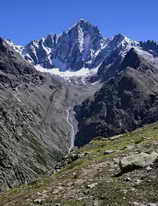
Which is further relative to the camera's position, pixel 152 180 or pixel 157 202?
pixel 152 180

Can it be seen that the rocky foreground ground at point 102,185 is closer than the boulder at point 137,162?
Yes

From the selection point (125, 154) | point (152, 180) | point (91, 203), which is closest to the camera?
point (91, 203)

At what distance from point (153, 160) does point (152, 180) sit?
258cm

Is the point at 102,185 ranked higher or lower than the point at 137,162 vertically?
lower

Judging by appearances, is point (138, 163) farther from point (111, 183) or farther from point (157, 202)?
point (157, 202)

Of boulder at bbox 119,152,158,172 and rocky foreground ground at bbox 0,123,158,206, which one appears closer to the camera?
rocky foreground ground at bbox 0,123,158,206

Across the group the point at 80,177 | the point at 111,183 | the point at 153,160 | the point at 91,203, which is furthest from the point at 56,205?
the point at 153,160

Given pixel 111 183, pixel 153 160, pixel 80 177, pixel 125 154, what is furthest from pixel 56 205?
pixel 125 154

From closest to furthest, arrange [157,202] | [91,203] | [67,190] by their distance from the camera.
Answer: [157,202] → [91,203] → [67,190]

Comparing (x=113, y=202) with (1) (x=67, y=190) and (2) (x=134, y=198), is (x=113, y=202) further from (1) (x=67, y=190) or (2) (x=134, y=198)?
(1) (x=67, y=190)

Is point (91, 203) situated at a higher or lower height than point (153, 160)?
lower

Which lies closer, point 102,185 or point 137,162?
point 102,185

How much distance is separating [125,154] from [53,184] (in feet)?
18.4

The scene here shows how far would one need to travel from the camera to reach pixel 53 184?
23.8 meters
